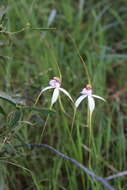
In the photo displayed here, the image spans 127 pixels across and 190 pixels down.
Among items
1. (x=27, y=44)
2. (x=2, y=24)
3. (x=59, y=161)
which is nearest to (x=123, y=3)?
(x=27, y=44)

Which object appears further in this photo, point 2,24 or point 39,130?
point 39,130

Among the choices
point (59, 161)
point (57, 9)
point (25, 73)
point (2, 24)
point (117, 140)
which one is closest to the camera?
point (2, 24)

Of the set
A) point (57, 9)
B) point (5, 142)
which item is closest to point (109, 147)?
point (5, 142)

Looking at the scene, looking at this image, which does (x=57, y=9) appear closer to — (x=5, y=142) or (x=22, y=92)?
(x=22, y=92)

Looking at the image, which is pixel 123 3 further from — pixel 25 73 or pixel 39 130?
pixel 39 130

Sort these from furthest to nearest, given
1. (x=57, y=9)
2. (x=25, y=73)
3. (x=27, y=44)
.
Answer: (x=57, y=9)
(x=27, y=44)
(x=25, y=73)

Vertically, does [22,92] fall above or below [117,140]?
above

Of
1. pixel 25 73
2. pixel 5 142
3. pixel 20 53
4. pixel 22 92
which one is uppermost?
pixel 20 53
